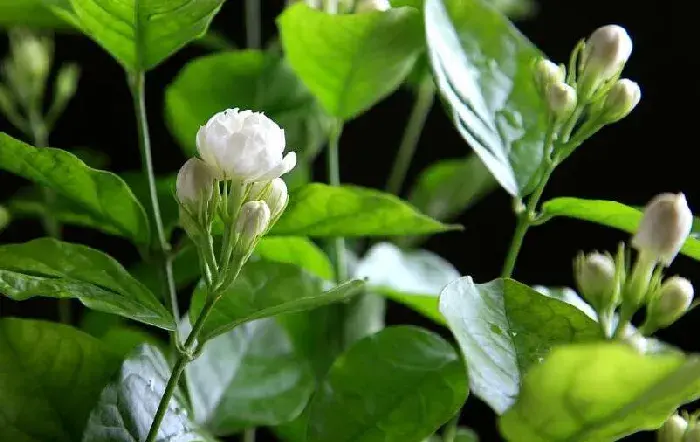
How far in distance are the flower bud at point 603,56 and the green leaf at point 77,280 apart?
245 millimetres

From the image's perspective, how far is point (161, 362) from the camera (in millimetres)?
458

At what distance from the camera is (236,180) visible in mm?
396

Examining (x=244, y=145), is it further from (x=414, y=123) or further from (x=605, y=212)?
(x=414, y=123)

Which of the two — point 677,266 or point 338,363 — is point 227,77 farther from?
point 677,266

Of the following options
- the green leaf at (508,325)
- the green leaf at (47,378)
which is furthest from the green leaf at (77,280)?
the green leaf at (508,325)

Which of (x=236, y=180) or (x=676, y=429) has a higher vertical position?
(x=236, y=180)

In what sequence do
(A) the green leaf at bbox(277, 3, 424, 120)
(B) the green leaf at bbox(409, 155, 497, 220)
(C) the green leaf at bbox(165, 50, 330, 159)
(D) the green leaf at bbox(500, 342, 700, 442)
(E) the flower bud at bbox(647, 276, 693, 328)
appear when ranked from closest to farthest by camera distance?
(D) the green leaf at bbox(500, 342, 700, 442), (E) the flower bud at bbox(647, 276, 693, 328), (A) the green leaf at bbox(277, 3, 424, 120), (C) the green leaf at bbox(165, 50, 330, 159), (B) the green leaf at bbox(409, 155, 497, 220)

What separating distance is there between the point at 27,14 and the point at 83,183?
0.17 m

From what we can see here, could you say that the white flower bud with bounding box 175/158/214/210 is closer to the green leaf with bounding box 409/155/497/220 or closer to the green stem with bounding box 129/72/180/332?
the green stem with bounding box 129/72/180/332

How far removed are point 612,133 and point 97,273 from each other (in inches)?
25.8

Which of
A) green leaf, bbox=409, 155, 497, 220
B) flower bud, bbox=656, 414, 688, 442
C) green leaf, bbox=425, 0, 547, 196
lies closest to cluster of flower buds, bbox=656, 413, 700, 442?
flower bud, bbox=656, 414, 688, 442

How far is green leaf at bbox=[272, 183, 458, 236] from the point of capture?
0.46 meters

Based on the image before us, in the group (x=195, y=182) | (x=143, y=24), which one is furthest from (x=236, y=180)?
(x=143, y=24)

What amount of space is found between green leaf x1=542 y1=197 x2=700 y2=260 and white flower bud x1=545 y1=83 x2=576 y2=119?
0.04 metres
